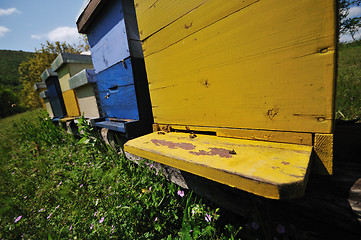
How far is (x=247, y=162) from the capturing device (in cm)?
55

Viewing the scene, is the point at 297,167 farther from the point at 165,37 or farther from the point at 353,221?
the point at 165,37

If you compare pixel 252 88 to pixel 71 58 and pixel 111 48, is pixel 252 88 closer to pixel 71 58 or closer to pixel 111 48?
pixel 111 48

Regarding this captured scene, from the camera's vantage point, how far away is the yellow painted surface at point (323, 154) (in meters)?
0.55

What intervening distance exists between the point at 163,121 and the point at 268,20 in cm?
95

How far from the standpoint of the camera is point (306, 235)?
0.82 metres

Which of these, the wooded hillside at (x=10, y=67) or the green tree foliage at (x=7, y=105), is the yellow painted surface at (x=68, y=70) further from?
the wooded hillside at (x=10, y=67)

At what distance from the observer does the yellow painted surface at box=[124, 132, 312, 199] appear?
0.42 metres

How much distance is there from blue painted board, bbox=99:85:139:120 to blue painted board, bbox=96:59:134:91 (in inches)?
2.3

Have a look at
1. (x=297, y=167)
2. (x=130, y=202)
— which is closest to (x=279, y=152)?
(x=297, y=167)

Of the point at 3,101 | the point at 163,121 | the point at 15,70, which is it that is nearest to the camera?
the point at 163,121

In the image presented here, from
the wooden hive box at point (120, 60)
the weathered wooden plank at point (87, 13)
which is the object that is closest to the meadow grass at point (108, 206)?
the wooden hive box at point (120, 60)

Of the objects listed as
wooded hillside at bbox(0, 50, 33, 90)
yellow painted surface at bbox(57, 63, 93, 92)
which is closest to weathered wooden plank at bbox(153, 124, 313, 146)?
yellow painted surface at bbox(57, 63, 93, 92)

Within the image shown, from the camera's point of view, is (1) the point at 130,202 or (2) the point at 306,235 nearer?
(2) the point at 306,235

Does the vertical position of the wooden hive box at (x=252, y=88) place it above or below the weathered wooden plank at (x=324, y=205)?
above
